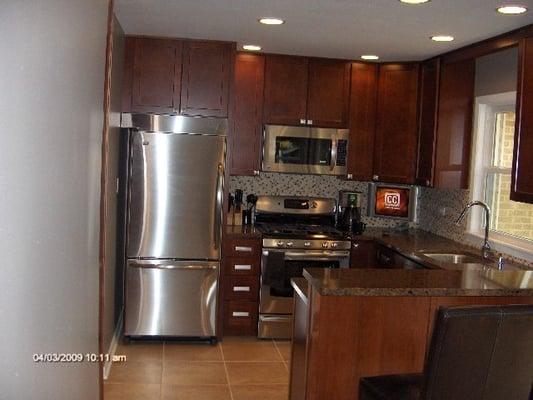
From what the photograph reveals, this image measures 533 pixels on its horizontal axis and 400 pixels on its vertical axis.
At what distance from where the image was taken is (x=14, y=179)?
138 centimetres

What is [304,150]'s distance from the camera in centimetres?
543

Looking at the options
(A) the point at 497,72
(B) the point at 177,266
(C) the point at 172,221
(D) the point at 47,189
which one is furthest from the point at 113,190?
(A) the point at 497,72

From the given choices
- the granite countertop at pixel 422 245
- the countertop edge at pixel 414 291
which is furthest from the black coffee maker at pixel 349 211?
the countertop edge at pixel 414 291

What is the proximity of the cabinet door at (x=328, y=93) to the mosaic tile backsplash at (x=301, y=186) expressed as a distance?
600 millimetres

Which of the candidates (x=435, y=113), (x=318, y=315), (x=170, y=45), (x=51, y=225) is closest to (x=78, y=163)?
(x=51, y=225)

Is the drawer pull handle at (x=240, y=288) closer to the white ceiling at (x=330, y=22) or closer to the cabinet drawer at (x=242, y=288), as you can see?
the cabinet drawer at (x=242, y=288)

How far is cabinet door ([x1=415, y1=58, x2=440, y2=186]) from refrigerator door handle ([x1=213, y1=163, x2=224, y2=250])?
164 centimetres

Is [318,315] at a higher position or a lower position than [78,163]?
lower

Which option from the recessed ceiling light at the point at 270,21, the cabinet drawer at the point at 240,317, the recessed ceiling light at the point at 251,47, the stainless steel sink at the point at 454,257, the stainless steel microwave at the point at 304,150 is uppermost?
the recessed ceiling light at the point at 251,47

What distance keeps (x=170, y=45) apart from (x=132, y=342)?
7.48ft

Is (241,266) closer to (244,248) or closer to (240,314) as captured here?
(244,248)

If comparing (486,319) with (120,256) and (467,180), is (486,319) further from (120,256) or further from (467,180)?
(120,256)

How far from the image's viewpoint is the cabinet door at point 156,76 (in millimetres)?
4871

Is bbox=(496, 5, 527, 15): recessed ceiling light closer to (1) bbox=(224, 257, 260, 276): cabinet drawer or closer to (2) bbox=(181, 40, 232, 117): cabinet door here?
(2) bbox=(181, 40, 232, 117): cabinet door
